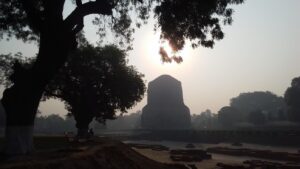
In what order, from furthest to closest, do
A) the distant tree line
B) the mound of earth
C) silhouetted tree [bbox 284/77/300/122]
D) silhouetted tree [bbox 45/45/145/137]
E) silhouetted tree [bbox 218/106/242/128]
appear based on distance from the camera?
silhouetted tree [bbox 218/106/242/128], the distant tree line, silhouetted tree [bbox 284/77/300/122], silhouetted tree [bbox 45/45/145/137], the mound of earth

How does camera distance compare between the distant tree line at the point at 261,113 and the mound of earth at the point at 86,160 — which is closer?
the mound of earth at the point at 86,160

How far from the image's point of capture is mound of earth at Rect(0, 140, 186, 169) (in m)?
9.09

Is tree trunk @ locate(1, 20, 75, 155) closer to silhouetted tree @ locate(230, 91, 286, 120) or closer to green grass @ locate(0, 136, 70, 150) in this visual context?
green grass @ locate(0, 136, 70, 150)

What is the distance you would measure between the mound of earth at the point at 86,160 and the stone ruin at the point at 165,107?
220 feet

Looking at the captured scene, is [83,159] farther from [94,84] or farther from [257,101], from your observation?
[257,101]

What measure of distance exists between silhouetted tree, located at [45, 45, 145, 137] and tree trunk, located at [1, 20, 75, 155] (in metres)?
18.6

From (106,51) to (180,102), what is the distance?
5941 centimetres

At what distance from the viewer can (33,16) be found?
1186cm

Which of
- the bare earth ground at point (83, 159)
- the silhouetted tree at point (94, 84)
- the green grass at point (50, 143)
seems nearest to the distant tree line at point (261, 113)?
the silhouetted tree at point (94, 84)

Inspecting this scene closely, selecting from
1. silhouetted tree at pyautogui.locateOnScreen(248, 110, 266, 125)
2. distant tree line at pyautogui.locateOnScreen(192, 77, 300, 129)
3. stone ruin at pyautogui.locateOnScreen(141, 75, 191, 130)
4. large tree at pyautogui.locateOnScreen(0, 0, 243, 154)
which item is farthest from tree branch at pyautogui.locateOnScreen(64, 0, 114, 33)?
stone ruin at pyautogui.locateOnScreen(141, 75, 191, 130)

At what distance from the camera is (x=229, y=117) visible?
97.8 metres

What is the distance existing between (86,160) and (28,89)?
3056mm

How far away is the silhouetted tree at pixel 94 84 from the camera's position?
99.7 feet

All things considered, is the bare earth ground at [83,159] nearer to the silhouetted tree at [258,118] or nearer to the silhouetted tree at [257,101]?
the silhouetted tree at [258,118]
